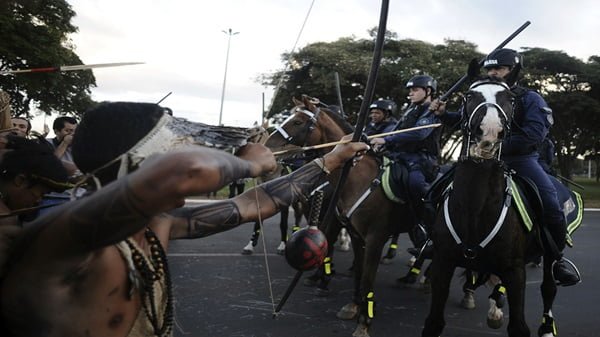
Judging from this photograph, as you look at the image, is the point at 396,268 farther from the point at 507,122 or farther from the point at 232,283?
the point at 507,122

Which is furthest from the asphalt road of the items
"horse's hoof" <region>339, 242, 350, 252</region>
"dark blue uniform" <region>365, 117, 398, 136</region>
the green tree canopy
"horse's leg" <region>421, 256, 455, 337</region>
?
the green tree canopy

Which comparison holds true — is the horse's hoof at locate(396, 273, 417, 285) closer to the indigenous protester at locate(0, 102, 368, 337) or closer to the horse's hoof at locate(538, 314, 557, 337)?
the horse's hoof at locate(538, 314, 557, 337)

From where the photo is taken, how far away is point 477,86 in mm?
4098

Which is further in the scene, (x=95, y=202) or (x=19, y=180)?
(x=19, y=180)

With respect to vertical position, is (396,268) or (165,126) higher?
(165,126)

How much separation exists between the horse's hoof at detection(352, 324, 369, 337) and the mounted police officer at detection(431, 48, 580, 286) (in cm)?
188

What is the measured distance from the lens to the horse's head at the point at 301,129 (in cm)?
597

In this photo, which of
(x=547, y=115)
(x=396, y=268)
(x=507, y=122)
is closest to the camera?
(x=507, y=122)

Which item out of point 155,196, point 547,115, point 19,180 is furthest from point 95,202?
point 547,115

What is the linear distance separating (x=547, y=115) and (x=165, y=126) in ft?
13.0

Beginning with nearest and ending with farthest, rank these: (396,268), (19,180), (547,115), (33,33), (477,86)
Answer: (19,180)
(477,86)
(547,115)
(396,268)
(33,33)

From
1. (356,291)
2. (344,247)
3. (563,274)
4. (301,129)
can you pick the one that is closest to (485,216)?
(563,274)

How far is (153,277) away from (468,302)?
518 centimetres

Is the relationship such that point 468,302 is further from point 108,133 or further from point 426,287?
point 108,133
